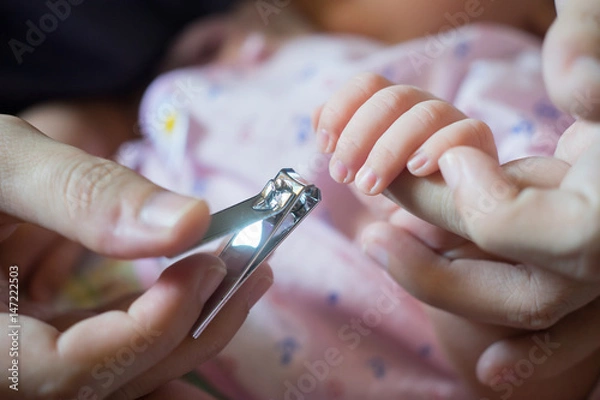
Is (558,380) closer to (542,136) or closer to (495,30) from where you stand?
(542,136)

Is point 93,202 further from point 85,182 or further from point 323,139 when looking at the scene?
point 323,139

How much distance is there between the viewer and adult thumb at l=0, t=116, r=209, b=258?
38cm

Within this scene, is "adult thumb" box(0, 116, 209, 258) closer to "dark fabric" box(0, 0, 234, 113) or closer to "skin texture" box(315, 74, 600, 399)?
"skin texture" box(315, 74, 600, 399)

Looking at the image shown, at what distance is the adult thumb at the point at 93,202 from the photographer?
377 mm

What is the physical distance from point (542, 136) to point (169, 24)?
0.64 m

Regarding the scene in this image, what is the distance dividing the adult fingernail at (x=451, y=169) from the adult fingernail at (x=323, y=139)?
0.37ft

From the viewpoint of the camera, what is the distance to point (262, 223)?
44 cm

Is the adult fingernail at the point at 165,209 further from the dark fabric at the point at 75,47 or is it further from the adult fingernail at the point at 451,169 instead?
the dark fabric at the point at 75,47

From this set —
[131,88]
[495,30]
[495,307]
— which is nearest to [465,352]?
[495,307]

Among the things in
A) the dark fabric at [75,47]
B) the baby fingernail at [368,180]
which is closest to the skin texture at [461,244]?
the baby fingernail at [368,180]

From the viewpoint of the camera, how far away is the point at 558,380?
0.61 m

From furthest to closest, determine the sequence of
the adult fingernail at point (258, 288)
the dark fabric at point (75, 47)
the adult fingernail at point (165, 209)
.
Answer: the dark fabric at point (75, 47)
the adult fingernail at point (258, 288)
the adult fingernail at point (165, 209)

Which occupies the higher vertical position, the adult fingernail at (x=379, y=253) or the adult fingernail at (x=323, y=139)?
the adult fingernail at (x=323, y=139)

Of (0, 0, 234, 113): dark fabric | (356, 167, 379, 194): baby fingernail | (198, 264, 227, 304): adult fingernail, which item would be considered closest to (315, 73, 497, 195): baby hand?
(356, 167, 379, 194): baby fingernail
